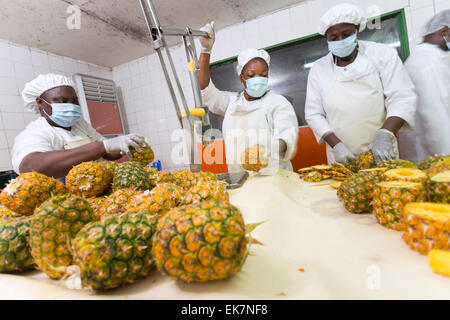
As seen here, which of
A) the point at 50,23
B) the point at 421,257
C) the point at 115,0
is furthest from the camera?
the point at 50,23

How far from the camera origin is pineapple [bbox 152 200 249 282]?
0.58m

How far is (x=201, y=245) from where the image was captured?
1.89 ft

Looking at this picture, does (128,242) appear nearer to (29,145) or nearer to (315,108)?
(29,145)

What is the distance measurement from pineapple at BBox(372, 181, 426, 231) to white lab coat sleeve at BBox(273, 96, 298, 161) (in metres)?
1.54

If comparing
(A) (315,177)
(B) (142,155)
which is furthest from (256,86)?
(B) (142,155)

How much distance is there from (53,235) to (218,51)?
500 centimetres

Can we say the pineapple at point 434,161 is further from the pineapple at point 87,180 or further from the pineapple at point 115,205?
the pineapple at point 87,180

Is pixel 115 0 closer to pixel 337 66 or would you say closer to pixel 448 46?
pixel 337 66

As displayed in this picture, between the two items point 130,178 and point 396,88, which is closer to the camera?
point 130,178

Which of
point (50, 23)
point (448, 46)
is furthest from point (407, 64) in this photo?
point (50, 23)

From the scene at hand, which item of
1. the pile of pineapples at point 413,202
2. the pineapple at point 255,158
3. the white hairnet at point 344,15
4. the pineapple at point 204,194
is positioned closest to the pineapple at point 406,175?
the pile of pineapples at point 413,202

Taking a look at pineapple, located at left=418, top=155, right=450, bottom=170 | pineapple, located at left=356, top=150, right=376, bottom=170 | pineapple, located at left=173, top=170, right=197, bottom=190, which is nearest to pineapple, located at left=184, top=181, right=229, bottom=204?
pineapple, located at left=173, top=170, right=197, bottom=190

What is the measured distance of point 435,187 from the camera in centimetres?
86
